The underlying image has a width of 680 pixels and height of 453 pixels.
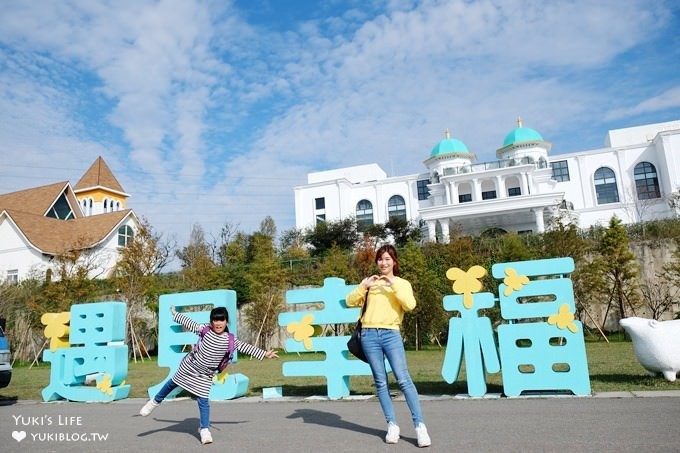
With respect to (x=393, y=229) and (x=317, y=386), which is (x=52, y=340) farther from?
(x=393, y=229)

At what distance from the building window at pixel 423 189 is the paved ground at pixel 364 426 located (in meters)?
40.8

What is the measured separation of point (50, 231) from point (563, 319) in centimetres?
3609

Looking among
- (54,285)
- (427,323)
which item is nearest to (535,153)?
(427,323)

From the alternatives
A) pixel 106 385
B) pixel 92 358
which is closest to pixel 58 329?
pixel 92 358

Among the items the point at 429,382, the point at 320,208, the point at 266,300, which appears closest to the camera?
the point at 429,382

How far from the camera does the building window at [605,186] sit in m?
42.8

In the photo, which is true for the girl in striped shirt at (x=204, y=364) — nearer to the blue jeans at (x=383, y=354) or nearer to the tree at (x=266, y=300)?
the blue jeans at (x=383, y=354)

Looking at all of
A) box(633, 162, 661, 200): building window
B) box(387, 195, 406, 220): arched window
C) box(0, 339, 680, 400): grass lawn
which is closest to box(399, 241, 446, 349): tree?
box(0, 339, 680, 400): grass lawn

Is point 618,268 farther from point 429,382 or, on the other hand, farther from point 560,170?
point 560,170

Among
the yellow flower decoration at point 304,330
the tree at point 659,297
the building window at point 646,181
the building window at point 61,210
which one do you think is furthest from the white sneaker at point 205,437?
the building window at point 646,181

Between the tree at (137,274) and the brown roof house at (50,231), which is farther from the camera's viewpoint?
the brown roof house at (50,231)

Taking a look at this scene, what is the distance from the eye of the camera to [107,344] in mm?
→ 8531

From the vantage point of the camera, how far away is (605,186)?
43156 millimetres

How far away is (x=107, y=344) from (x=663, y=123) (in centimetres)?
5238
